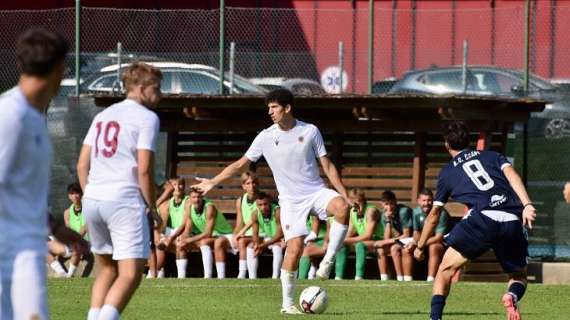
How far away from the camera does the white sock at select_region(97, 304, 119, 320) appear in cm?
867

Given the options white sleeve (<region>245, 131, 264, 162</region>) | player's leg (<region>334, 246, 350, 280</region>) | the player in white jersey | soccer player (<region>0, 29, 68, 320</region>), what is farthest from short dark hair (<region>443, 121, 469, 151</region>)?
player's leg (<region>334, 246, 350, 280</region>)

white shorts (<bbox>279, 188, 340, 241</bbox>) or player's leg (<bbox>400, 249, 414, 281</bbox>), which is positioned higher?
white shorts (<bbox>279, 188, 340, 241</bbox>)

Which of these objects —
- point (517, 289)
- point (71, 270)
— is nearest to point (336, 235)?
point (517, 289)

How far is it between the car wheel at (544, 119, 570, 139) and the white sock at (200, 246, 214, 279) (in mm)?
5068

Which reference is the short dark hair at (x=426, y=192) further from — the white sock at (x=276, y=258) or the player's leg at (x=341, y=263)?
the white sock at (x=276, y=258)

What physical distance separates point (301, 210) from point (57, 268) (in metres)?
7.38

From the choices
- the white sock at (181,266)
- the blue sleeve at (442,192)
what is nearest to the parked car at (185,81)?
the white sock at (181,266)

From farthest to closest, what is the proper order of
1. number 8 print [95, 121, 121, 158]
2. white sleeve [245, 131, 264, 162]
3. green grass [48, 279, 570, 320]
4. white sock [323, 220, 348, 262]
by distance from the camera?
1. white sock [323, 220, 348, 262]
2. white sleeve [245, 131, 264, 162]
3. green grass [48, 279, 570, 320]
4. number 8 print [95, 121, 121, 158]

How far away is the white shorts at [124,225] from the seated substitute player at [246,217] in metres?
10.8

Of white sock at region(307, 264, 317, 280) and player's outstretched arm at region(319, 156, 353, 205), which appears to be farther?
white sock at region(307, 264, 317, 280)

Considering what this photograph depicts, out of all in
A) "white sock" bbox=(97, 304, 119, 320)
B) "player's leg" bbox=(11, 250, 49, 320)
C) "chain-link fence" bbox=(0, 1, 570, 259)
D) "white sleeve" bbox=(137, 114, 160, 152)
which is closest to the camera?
"player's leg" bbox=(11, 250, 49, 320)

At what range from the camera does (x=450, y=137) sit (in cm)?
1154

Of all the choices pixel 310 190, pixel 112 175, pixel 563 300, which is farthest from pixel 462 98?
pixel 112 175

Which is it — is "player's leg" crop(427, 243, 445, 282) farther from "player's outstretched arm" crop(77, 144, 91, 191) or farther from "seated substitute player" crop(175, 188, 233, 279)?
"player's outstretched arm" crop(77, 144, 91, 191)
